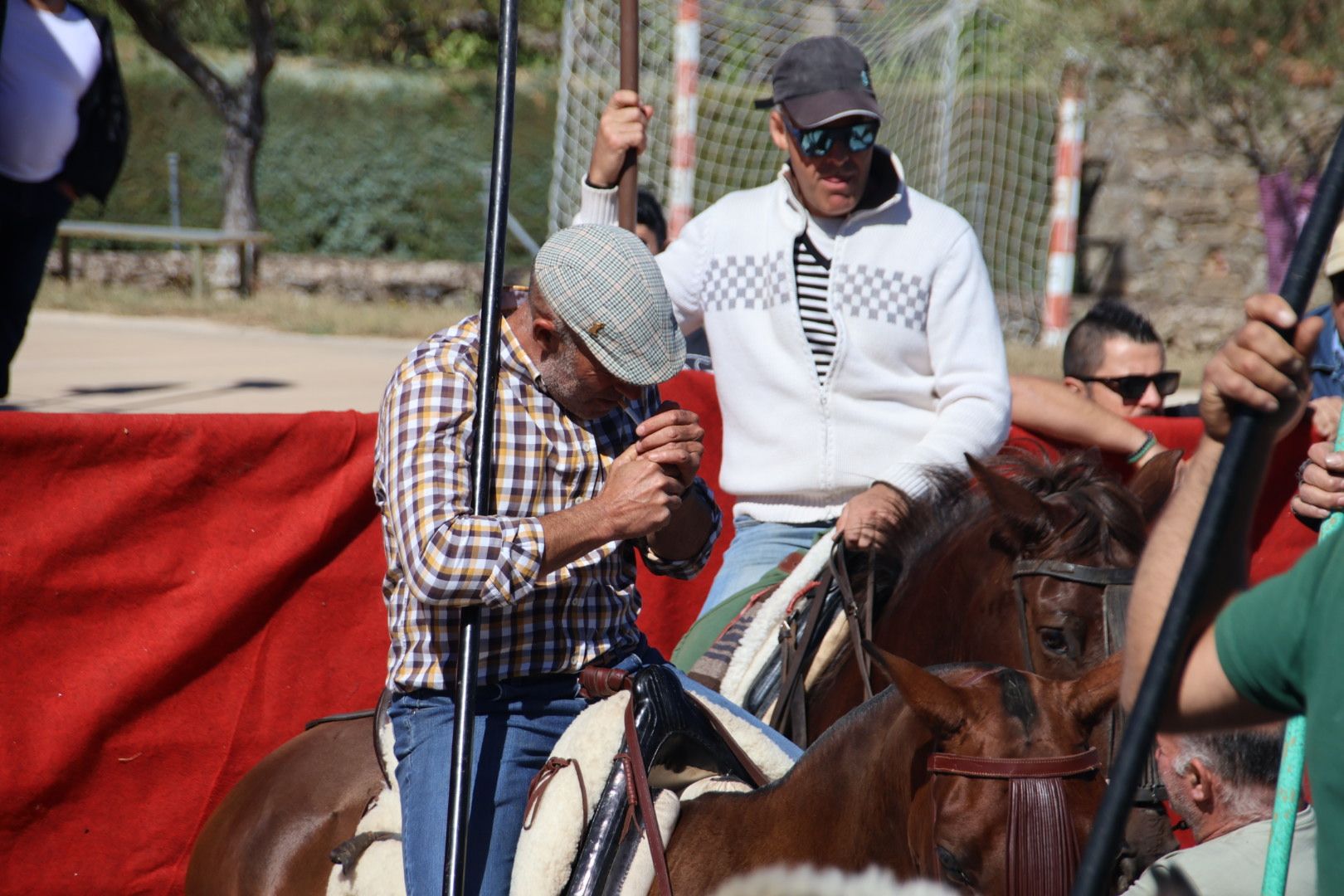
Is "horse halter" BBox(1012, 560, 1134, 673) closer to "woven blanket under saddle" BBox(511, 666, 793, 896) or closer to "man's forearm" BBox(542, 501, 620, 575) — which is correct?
"woven blanket under saddle" BBox(511, 666, 793, 896)

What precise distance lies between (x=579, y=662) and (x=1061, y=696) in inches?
35.6

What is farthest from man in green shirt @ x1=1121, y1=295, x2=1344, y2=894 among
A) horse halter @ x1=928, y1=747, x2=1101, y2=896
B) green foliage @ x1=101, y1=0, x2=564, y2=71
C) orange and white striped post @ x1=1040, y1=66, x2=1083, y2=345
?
green foliage @ x1=101, y1=0, x2=564, y2=71

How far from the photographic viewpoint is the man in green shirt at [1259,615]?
140cm

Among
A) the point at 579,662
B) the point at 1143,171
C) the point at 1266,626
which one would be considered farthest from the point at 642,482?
the point at 1143,171

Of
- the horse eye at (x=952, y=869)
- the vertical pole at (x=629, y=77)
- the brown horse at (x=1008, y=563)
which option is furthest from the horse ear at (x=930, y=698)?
the vertical pole at (x=629, y=77)

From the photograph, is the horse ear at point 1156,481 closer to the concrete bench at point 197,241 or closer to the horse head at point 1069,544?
the horse head at point 1069,544

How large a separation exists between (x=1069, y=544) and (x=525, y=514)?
142cm

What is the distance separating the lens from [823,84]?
380 centimetres

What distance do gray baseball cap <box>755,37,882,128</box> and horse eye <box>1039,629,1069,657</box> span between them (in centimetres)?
143

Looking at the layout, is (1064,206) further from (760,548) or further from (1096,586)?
(1096,586)

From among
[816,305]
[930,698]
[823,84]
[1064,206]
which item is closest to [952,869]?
[930,698]

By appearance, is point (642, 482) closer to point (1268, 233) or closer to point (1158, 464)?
point (1158, 464)

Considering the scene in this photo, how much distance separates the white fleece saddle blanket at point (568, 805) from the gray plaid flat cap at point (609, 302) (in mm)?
605

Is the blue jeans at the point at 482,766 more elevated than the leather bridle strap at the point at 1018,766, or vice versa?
the leather bridle strap at the point at 1018,766
